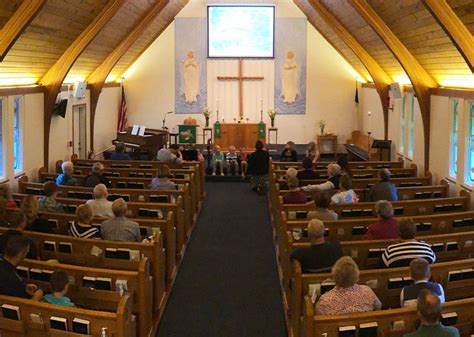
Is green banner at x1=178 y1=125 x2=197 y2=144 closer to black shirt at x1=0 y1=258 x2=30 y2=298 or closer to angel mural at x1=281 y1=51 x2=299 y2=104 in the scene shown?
angel mural at x1=281 y1=51 x2=299 y2=104

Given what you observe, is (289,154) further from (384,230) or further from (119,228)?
(119,228)

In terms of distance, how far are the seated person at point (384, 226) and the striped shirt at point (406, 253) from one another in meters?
0.79

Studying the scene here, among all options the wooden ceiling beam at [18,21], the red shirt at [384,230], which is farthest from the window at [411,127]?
the wooden ceiling beam at [18,21]

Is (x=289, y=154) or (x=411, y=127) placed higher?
(x=411, y=127)

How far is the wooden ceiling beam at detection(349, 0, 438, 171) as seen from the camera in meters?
11.2

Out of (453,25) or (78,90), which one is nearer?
(453,25)

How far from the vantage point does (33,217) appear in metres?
6.32

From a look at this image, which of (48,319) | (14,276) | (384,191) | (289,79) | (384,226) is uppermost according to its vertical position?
(289,79)

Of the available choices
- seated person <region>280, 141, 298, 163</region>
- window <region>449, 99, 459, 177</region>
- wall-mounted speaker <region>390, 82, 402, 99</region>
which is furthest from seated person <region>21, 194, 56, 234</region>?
wall-mounted speaker <region>390, 82, 402, 99</region>

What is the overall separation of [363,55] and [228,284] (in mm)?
8931

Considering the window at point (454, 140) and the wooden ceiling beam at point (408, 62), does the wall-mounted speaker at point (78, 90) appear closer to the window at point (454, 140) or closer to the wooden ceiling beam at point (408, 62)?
the wooden ceiling beam at point (408, 62)

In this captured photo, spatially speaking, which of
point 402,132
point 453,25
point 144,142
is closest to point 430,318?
point 453,25

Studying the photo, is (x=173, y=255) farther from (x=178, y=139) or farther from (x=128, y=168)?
(x=178, y=139)

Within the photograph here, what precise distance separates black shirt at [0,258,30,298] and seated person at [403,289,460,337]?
282cm
